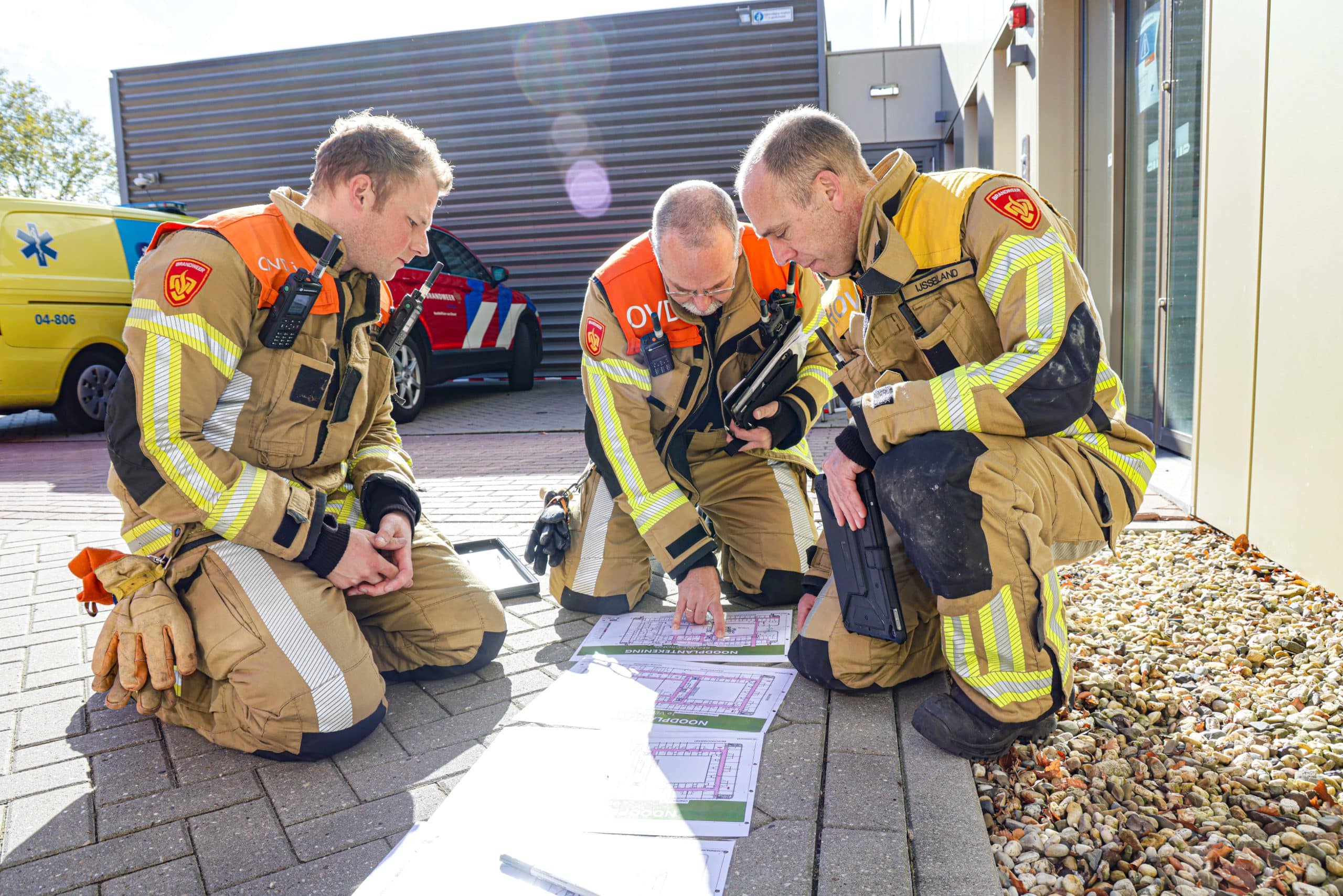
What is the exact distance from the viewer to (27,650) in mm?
2963

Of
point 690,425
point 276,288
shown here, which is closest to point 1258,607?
point 690,425

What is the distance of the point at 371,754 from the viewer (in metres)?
2.14

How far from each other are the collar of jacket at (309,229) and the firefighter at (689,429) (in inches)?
35.1

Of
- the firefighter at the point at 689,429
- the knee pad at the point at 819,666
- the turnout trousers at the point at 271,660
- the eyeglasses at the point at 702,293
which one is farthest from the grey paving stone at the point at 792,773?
the eyeglasses at the point at 702,293

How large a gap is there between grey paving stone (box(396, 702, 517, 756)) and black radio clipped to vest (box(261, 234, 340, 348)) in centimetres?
105

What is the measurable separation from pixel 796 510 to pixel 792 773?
4.83 ft

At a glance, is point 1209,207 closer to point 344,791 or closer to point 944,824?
point 944,824

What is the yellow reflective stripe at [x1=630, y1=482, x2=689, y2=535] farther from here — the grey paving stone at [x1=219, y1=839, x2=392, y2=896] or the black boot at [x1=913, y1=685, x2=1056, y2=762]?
the grey paving stone at [x1=219, y1=839, x2=392, y2=896]

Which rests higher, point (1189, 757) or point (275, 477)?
point (275, 477)

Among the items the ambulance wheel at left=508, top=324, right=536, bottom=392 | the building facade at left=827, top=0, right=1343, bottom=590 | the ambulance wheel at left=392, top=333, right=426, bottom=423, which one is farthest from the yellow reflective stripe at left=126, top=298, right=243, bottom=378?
the ambulance wheel at left=508, top=324, right=536, bottom=392

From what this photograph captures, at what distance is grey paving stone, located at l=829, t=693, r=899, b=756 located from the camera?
2035 millimetres

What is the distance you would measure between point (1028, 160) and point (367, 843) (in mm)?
5616

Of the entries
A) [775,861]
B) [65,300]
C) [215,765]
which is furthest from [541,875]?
[65,300]

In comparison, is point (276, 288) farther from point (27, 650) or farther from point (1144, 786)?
point (1144, 786)
